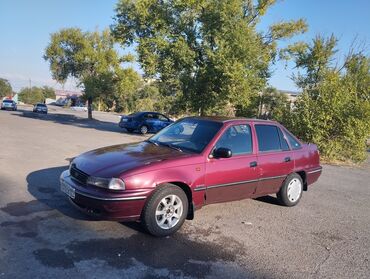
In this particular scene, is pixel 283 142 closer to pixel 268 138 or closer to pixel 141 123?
pixel 268 138

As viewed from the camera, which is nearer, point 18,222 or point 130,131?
point 18,222

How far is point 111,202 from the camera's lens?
4711 millimetres

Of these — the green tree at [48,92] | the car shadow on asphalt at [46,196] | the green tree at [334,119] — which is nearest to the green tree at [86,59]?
the green tree at [334,119]

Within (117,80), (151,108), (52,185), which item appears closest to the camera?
(52,185)

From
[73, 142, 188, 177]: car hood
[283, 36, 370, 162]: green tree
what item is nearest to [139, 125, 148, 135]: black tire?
[283, 36, 370, 162]: green tree

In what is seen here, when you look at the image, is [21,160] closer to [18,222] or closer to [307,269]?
[18,222]

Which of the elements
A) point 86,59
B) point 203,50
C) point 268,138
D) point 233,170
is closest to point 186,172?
point 233,170

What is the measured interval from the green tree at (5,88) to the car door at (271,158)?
108 metres

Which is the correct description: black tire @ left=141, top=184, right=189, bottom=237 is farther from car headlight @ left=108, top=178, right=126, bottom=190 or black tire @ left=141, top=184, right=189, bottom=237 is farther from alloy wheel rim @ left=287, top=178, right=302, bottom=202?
alloy wheel rim @ left=287, top=178, right=302, bottom=202

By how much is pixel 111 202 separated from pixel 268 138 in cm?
321

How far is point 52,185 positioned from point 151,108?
52.4 metres

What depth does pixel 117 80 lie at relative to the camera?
36000mm

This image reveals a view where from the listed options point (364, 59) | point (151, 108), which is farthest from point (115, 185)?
point (151, 108)

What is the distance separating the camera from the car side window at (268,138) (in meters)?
6.54
